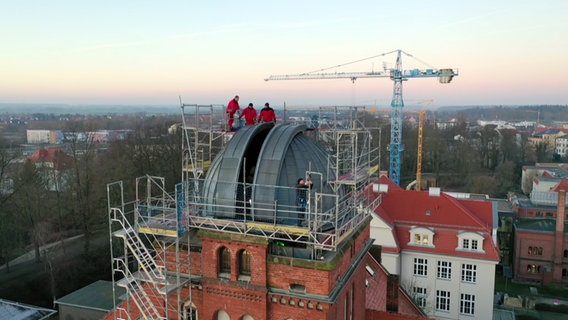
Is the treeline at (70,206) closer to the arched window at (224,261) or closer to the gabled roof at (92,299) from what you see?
the gabled roof at (92,299)

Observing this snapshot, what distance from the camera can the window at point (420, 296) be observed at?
38.9m

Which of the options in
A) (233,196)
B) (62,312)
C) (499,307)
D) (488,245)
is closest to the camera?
(233,196)

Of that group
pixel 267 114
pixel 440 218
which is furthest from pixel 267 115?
pixel 440 218

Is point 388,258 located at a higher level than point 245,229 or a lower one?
lower

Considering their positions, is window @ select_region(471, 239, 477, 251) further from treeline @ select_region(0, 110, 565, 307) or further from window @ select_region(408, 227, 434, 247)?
treeline @ select_region(0, 110, 565, 307)

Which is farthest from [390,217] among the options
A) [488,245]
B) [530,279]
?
[530,279]

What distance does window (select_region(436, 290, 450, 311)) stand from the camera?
38750mm

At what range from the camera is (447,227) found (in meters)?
38.8

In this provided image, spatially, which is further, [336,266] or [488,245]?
[488,245]

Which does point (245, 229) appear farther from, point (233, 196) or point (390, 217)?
point (390, 217)

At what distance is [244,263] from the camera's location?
14.4 metres

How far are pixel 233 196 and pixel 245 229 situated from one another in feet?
4.42

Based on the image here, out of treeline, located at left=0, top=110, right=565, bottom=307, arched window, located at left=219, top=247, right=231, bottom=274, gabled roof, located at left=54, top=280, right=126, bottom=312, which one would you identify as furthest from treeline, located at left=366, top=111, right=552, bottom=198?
arched window, located at left=219, top=247, right=231, bottom=274

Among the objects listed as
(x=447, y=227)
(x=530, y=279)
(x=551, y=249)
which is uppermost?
(x=447, y=227)
